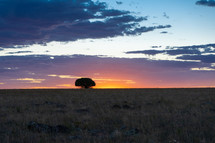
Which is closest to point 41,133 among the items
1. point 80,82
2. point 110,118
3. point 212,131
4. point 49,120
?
point 49,120

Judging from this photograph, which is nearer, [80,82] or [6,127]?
[6,127]

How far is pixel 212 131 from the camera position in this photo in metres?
11.1

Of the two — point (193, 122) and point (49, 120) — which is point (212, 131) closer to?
point (193, 122)

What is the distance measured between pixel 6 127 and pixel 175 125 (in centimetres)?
778

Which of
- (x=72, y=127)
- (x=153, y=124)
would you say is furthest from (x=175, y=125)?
(x=72, y=127)

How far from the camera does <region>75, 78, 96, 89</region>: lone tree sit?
103562 millimetres

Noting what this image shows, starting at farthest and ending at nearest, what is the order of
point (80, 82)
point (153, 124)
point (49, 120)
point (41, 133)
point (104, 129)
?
point (80, 82)
point (49, 120)
point (153, 124)
point (104, 129)
point (41, 133)

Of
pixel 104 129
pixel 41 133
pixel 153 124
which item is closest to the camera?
pixel 41 133

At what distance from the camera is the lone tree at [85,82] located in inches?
4077

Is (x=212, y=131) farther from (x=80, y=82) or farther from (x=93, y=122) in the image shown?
(x=80, y=82)

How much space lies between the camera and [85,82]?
10362 cm

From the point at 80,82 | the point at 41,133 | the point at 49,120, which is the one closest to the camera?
the point at 41,133

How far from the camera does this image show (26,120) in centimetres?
1484

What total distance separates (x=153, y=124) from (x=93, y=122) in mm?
2955
